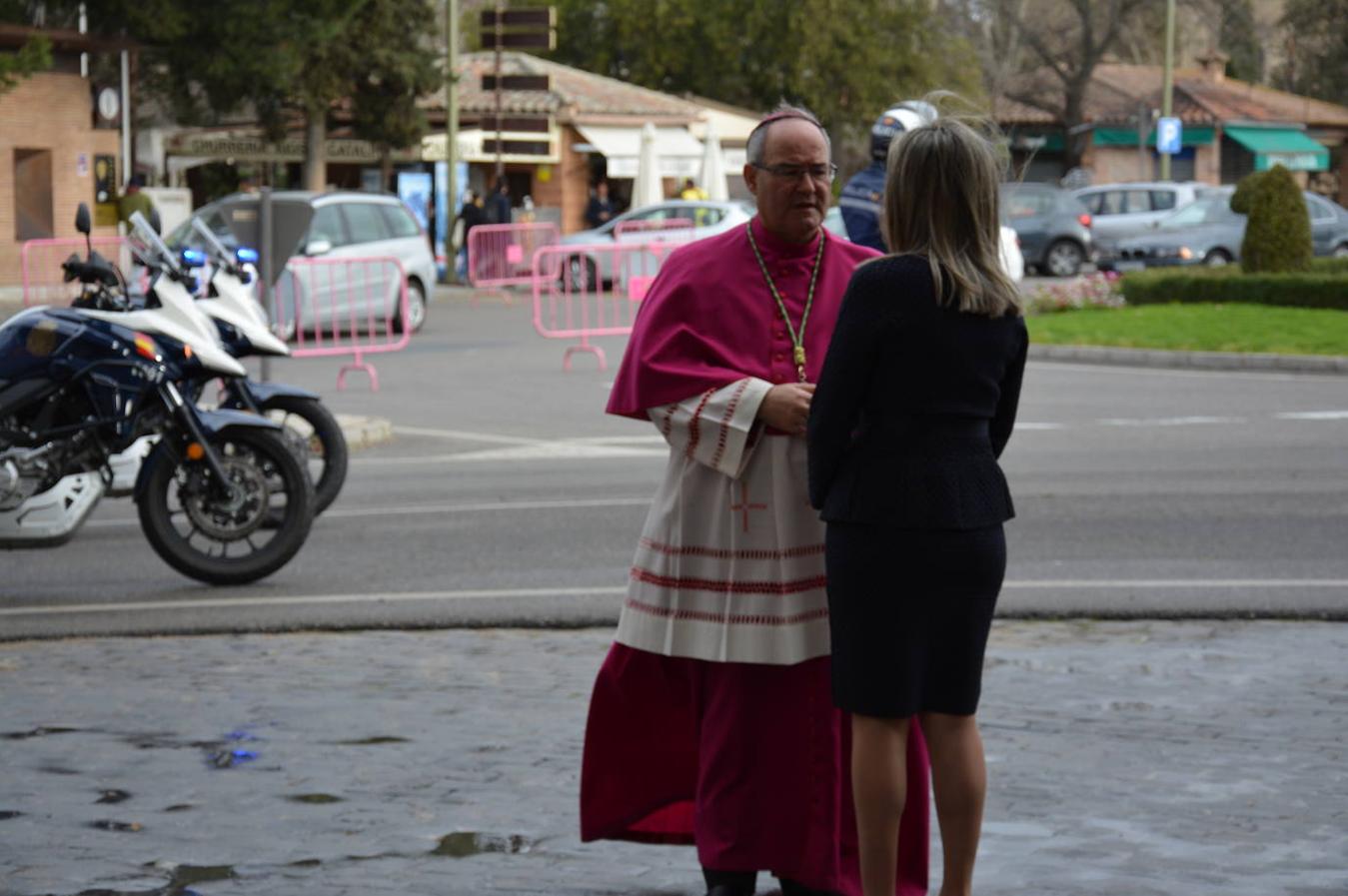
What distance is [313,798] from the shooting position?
574cm

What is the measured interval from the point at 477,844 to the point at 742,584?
3.46 feet

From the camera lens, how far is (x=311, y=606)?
8.90 m

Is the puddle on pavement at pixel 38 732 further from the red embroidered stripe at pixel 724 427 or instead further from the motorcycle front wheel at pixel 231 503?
the red embroidered stripe at pixel 724 427

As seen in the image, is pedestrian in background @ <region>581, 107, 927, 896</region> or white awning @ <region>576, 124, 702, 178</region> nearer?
pedestrian in background @ <region>581, 107, 927, 896</region>

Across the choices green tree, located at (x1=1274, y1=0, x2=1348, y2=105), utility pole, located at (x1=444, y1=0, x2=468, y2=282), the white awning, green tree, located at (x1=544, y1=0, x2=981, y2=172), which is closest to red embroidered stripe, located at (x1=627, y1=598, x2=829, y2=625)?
utility pole, located at (x1=444, y1=0, x2=468, y2=282)

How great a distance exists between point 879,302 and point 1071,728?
2.76 metres

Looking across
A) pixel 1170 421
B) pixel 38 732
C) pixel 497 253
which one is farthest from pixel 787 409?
pixel 497 253

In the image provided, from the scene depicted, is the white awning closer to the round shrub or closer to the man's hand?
the round shrub

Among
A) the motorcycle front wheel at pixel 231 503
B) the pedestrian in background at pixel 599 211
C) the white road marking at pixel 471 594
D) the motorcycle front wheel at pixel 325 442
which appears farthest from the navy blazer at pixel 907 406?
the pedestrian in background at pixel 599 211

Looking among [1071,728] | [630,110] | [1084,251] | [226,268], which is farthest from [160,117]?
[1071,728]

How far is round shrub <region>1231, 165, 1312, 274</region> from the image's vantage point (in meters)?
29.0

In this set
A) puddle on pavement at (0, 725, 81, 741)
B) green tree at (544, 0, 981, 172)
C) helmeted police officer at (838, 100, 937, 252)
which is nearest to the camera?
puddle on pavement at (0, 725, 81, 741)

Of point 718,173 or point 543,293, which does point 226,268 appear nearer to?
point 543,293

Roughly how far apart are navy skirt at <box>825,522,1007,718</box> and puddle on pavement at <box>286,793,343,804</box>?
1.90 m
